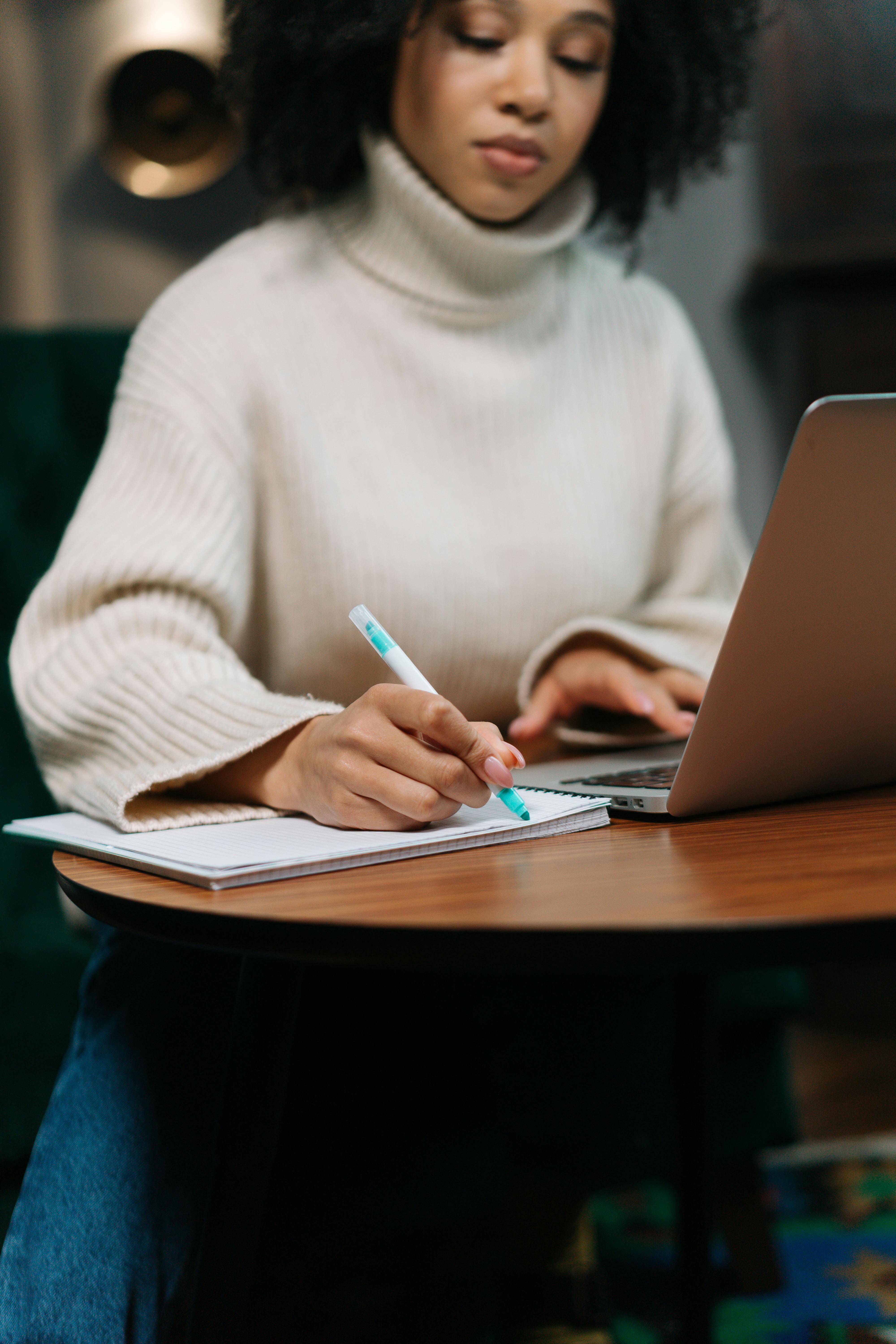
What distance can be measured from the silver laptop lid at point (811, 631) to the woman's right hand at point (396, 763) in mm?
98

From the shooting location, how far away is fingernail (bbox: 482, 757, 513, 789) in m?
0.54

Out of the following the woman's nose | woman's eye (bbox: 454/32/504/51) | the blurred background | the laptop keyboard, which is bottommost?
the laptop keyboard

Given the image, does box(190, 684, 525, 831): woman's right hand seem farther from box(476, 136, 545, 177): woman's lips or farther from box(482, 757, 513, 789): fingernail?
box(476, 136, 545, 177): woman's lips

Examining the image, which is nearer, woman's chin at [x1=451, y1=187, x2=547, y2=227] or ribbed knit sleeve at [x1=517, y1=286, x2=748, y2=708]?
woman's chin at [x1=451, y1=187, x2=547, y2=227]

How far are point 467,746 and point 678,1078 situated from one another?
536 millimetres

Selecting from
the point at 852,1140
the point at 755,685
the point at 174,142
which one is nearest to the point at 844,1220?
the point at 852,1140

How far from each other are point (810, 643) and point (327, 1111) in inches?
24.0

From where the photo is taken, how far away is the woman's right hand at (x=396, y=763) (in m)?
0.54

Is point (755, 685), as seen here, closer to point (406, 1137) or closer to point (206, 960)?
point (206, 960)

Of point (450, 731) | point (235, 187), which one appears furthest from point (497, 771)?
point (235, 187)

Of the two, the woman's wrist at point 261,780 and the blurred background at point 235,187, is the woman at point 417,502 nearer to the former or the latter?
the woman's wrist at point 261,780

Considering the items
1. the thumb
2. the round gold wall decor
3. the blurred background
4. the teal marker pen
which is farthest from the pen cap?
the round gold wall decor

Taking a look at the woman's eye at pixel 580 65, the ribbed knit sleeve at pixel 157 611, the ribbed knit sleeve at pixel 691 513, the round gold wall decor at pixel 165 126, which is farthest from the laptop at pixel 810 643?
the round gold wall decor at pixel 165 126

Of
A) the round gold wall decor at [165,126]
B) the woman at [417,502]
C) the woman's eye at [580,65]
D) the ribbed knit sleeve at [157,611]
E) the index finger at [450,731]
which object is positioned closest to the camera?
the index finger at [450,731]
